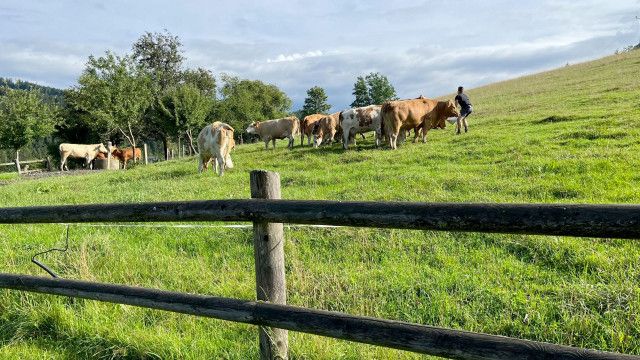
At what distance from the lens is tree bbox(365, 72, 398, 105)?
2864 inches

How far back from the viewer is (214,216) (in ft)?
9.61

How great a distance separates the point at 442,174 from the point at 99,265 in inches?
285

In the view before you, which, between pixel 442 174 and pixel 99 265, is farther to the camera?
pixel 442 174

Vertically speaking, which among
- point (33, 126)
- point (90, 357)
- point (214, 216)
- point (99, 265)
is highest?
point (33, 126)

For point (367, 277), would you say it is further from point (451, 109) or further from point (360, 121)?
point (451, 109)

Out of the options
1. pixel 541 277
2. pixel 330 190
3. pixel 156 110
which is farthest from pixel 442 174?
pixel 156 110

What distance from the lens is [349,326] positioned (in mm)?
2498

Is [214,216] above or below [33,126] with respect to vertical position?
below

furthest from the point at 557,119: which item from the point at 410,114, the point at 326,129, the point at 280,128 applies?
the point at 280,128

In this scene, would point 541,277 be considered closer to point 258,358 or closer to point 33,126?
point 258,358

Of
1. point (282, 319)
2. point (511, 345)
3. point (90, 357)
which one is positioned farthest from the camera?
point (90, 357)

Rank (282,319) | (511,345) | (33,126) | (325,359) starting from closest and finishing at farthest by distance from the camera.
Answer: (511,345) → (282,319) → (325,359) → (33,126)

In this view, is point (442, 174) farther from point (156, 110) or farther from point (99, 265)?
point (156, 110)

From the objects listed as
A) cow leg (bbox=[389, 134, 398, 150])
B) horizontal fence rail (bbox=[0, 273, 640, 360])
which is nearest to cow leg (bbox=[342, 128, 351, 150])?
cow leg (bbox=[389, 134, 398, 150])
